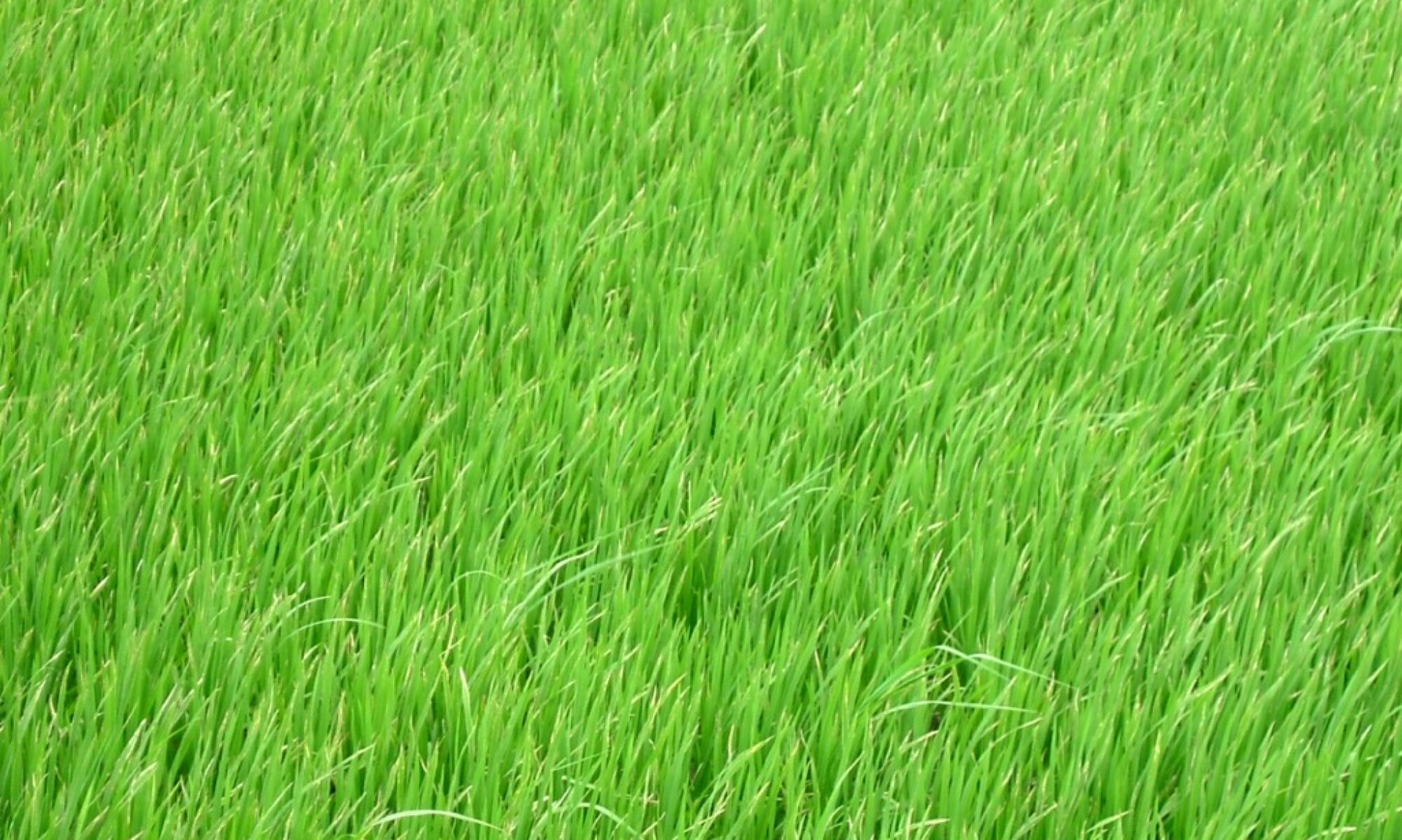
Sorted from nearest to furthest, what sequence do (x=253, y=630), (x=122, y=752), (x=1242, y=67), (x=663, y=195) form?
(x=122, y=752) → (x=253, y=630) → (x=663, y=195) → (x=1242, y=67)

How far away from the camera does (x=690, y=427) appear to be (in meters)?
1.65

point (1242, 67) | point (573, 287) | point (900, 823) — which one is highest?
point (1242, 67)

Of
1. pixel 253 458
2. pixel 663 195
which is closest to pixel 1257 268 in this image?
pixel 663 195

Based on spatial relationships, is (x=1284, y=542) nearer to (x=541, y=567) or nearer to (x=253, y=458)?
(x=541, y=567)

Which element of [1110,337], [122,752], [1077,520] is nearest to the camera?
[122,752]

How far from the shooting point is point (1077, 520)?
1.52 metres

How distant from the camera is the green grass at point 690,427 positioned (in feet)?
4.24

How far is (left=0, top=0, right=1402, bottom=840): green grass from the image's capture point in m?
1.29

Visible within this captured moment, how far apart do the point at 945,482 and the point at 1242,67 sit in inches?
43.6

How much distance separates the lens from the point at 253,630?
4.52 ft

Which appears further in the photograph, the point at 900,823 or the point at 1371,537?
the point at 1371,537

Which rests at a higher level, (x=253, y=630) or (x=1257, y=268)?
(x=1257, y=268)

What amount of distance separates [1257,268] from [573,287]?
0.81m

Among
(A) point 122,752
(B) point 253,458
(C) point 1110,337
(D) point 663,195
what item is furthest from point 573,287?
(A) point 122,752
